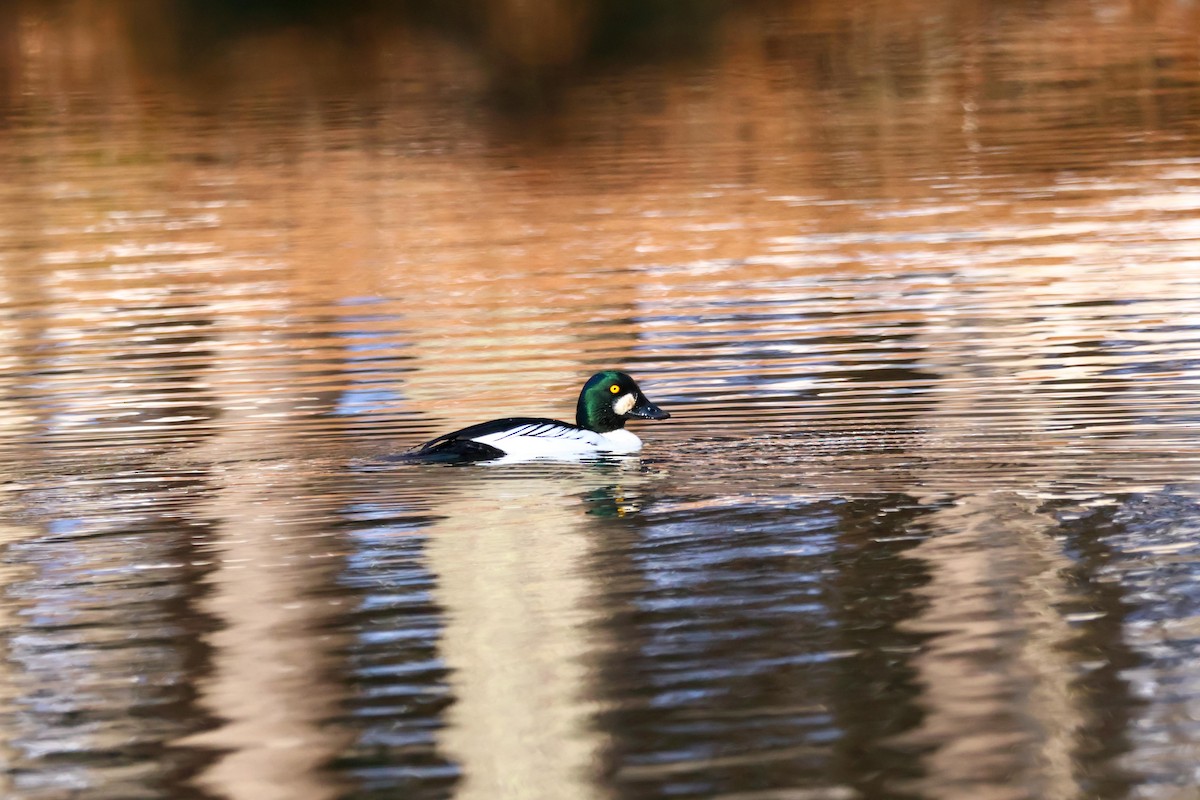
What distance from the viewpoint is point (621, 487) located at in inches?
439

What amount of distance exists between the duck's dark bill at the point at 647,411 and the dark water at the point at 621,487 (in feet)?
0.52

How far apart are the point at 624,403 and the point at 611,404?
8cm

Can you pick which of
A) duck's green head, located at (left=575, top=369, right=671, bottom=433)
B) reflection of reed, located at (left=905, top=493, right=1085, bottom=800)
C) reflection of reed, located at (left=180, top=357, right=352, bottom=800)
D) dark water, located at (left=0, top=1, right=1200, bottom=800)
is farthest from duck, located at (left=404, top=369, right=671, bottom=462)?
reflection of reed, located at (left=905, top=493, right=1085, bottom=800)

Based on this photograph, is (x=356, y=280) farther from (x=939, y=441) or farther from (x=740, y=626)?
(x=740, y=626)

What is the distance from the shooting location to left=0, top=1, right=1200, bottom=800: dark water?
7289 millimetres

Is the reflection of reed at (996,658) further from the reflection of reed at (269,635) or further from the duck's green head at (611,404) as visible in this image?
the duck's green head at (611,404)

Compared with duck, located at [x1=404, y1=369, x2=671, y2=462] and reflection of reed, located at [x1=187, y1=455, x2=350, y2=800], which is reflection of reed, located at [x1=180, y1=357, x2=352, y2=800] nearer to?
reflection of reed, located at [x1=187, y1=455, x2=350, y2=800]

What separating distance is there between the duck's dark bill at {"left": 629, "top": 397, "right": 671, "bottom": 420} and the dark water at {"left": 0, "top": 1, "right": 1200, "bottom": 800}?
0.16m

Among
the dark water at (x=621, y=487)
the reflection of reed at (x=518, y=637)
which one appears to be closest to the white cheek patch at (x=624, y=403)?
the dark water at (x=621, y=487)

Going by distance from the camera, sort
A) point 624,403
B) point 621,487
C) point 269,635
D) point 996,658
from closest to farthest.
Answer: point 996,658
point 269,635
point 621,487
point 624,403

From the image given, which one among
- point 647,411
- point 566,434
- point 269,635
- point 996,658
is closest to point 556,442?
point 566,434

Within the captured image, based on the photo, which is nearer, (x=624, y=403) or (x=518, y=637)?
(x=518, y=637)

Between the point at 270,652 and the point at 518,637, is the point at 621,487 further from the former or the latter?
the point at 270,652

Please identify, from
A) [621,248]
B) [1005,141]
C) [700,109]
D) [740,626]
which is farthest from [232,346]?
[700,109]
